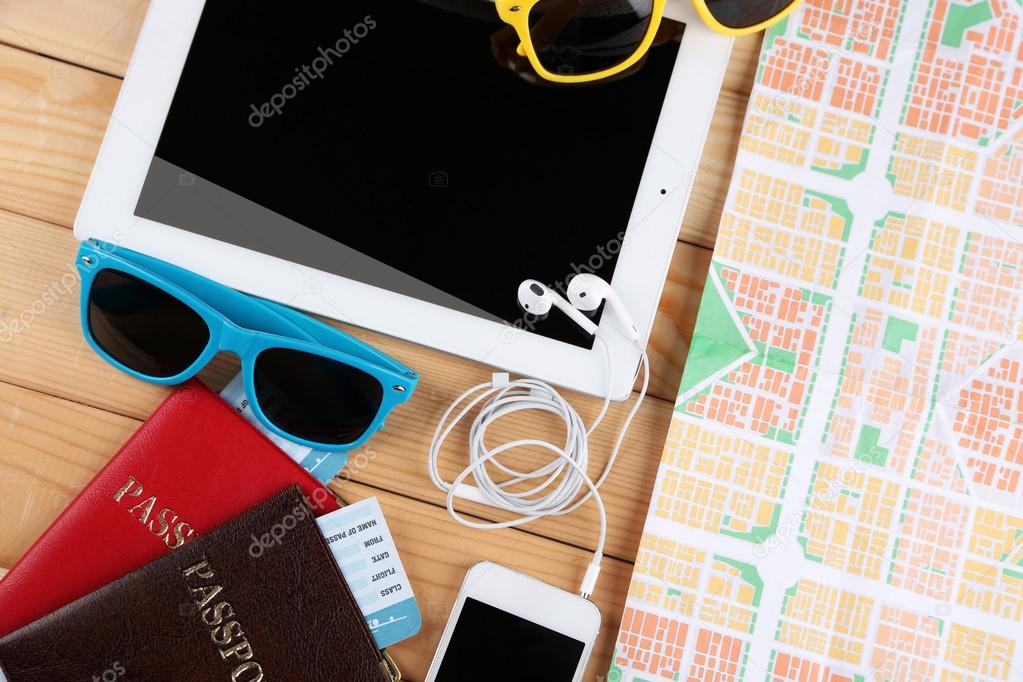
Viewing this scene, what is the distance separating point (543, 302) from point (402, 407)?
16 centimetres

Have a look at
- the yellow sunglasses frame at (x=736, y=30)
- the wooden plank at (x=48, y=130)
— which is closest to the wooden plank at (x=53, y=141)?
the wooden plank at (x=48, y=130)

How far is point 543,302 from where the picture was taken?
0.58 metres

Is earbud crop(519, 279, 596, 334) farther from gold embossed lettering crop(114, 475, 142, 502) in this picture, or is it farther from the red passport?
gold embossed lettering crop(114, 475, 142, 502)


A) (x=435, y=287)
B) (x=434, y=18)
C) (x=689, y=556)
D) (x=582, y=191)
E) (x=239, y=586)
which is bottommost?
(x=239, y=586)

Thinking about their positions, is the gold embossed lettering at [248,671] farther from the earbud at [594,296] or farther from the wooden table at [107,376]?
the earbud at [594,296]

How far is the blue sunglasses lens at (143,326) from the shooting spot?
613 mm

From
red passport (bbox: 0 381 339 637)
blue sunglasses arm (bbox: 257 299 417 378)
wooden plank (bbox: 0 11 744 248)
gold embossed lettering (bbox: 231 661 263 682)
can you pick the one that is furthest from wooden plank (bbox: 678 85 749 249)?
gold embossed lettering (bbox: 231 661 263 682)

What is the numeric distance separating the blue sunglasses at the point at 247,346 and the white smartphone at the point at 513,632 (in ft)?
0.51

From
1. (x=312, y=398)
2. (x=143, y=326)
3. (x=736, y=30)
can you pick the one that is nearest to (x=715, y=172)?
(x=736, y=30)

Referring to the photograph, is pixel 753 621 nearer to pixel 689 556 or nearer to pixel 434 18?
pixel 689 556

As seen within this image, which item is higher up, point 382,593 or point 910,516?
point 910,516

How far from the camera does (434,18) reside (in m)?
0.62

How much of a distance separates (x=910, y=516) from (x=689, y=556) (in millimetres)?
178

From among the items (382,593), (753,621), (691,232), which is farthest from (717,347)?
(382,593)
